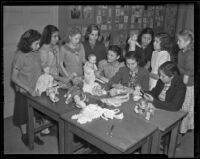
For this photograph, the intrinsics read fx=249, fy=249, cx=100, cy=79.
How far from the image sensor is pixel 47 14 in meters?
2.69

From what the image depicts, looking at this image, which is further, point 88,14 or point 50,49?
point 88,14

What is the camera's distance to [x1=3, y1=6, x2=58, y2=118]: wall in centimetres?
244

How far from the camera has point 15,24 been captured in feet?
8.14

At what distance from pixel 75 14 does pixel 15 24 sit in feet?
2.22

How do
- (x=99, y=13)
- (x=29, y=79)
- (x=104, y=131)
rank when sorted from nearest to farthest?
(x=104, y=131) → (x=29, y=79) → (x=99, y=13)

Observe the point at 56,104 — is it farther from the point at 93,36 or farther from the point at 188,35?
the point at 188,35

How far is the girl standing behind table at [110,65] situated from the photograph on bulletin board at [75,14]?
68cm

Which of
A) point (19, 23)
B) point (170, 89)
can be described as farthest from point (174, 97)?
point (19, 23)

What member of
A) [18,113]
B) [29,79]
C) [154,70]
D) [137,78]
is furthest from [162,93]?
[18,113]

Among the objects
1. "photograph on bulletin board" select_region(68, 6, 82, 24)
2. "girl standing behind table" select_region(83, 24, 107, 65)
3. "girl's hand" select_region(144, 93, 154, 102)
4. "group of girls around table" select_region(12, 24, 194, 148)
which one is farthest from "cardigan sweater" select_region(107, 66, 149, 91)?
"photograph on bulletin board" select_region(68, 6, 82, 24)

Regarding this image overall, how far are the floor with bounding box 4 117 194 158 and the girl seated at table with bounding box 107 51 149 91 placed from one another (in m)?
0.67

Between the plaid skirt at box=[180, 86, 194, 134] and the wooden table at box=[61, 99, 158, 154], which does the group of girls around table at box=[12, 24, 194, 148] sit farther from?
the wooden table at box=[61, 99, 158, 154]

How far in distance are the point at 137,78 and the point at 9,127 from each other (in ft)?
4.62
